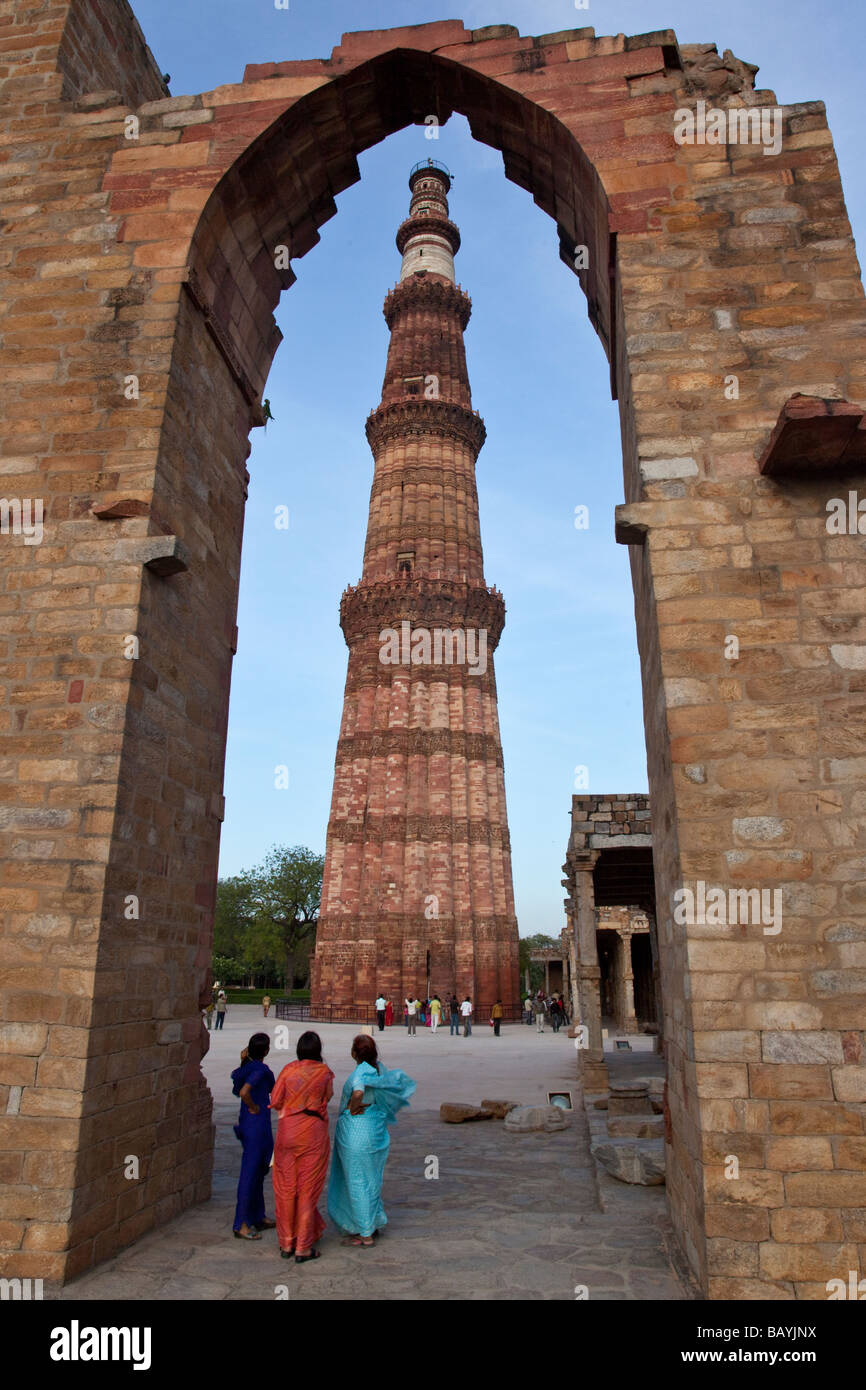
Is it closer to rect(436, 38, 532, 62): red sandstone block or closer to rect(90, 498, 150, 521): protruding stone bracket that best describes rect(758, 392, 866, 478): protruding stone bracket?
rect(90, 498, 150, 521): protruding stone bracket

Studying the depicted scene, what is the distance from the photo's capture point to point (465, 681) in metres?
27.5

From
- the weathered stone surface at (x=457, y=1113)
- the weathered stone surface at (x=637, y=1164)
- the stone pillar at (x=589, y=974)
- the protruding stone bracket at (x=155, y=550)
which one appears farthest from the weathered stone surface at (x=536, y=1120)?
the protruding stone bracket at (x=155, y=550)

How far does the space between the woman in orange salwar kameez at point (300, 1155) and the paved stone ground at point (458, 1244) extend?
0.40 ft

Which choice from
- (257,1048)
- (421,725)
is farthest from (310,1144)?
(421,725)

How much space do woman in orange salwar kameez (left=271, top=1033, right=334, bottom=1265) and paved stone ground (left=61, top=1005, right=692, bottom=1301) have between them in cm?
12

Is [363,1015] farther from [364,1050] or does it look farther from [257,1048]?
[364,1050]

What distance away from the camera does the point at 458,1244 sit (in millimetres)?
4434

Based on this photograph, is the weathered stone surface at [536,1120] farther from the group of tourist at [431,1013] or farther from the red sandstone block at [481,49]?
the group of tourist at [431,1013]

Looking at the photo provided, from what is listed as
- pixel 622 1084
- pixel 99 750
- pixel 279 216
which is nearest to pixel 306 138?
pixel 279 216

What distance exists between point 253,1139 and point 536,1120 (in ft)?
14.8

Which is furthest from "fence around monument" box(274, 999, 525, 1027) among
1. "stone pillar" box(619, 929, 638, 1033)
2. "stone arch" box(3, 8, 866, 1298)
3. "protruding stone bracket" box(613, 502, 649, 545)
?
"protruding stone bracket" box(613, 502, 649, 545)

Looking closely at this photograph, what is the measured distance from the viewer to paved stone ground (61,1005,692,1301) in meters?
3.74

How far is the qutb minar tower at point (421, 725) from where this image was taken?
24453 millimetres

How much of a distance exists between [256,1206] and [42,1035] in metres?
1.56
